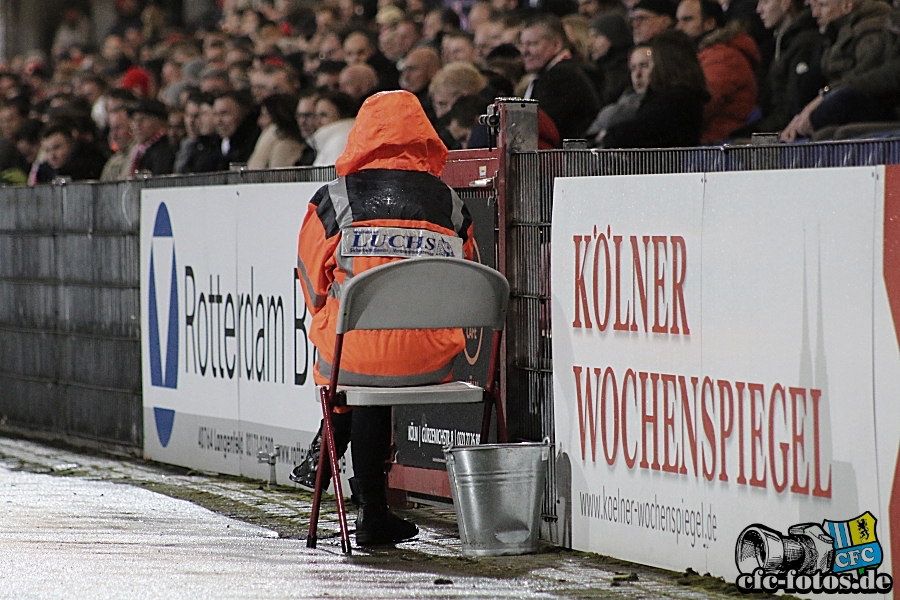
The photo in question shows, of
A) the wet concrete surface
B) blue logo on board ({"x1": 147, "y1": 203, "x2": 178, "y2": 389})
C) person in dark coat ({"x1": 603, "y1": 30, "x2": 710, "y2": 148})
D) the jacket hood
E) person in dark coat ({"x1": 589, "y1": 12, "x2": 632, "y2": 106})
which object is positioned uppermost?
person in dark coat ({"x1": 589, "y1": 12, "x2": 632, "y2": 106})

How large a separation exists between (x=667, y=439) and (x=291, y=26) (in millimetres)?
12734

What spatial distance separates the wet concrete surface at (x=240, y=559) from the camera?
20.9 ft

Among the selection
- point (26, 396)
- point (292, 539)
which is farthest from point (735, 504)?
point (26, 396)

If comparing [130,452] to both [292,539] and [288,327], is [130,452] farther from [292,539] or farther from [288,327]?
[292,539]

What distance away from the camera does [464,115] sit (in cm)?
1040

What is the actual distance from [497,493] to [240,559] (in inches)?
43.7

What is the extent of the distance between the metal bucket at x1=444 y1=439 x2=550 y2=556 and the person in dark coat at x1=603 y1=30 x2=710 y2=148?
336cm

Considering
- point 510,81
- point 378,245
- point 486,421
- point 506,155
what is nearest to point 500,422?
point 486,421

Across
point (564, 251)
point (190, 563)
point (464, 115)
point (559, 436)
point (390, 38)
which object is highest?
point (390, 38)

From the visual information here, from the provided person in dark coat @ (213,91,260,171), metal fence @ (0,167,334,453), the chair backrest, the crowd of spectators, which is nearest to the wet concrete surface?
the chair backrest

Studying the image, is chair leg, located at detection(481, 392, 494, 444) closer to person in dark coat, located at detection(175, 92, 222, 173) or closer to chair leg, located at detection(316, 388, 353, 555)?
chair leg, located at detection(316, 388, 353, 555)

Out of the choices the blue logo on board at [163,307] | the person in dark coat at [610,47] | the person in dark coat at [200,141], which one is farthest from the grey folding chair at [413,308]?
the person in dark coat at [200,141]

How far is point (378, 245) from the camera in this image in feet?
23.7

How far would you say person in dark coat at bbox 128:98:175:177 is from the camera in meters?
14.2
